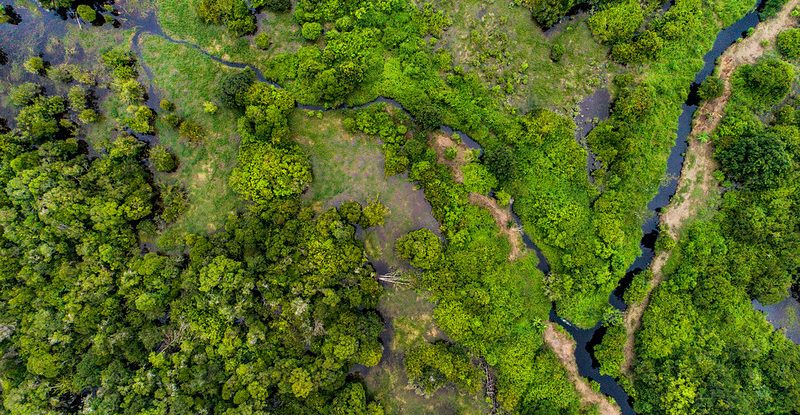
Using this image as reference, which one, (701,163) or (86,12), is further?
(701,163)

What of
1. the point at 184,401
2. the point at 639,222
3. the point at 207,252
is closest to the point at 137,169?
the point at 207,252

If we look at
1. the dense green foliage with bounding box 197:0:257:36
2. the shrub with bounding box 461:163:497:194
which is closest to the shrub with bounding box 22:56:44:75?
the dense green foliage with bounding box 197:0:257:36

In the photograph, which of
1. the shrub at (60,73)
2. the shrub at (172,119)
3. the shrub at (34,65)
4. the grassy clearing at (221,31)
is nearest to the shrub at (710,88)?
the grassy clearing at (221,31)

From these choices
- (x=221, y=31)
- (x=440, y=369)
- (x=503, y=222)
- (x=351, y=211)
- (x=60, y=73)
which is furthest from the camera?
(x=221, y=31)

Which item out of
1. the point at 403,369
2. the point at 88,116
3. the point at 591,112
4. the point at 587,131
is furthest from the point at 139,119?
the point at 591,112

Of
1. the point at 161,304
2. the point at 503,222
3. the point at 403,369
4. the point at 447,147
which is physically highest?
the point at 447,147

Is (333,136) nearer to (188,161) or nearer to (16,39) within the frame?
(188,161)

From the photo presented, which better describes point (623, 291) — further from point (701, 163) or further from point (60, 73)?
point (60, 73)
